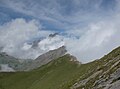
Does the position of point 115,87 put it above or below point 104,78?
below

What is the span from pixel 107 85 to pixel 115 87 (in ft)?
8.99

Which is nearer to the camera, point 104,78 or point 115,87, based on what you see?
point 115,87

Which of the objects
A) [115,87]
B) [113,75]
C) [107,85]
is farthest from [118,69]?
[115,87]

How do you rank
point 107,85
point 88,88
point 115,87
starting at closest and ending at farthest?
point 115,87 < point 107,85 < point 88,88

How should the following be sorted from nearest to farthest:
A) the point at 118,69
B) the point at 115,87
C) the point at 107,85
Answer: the point at 115,87 < the point at 107,85 < the point at 118,69

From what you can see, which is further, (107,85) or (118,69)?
(118,69)

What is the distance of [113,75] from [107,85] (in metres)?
2.02

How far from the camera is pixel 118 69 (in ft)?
93.5

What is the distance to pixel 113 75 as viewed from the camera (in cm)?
2828

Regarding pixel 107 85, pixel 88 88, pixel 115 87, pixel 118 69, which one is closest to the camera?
pixel 115 87

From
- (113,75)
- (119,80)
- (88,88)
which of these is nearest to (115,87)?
(119,80)

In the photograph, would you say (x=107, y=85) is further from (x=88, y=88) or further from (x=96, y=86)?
(x=88, y=88)

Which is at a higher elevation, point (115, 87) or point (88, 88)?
point (88, 88)

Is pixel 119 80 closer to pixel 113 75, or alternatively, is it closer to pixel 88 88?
pixel 113 75
